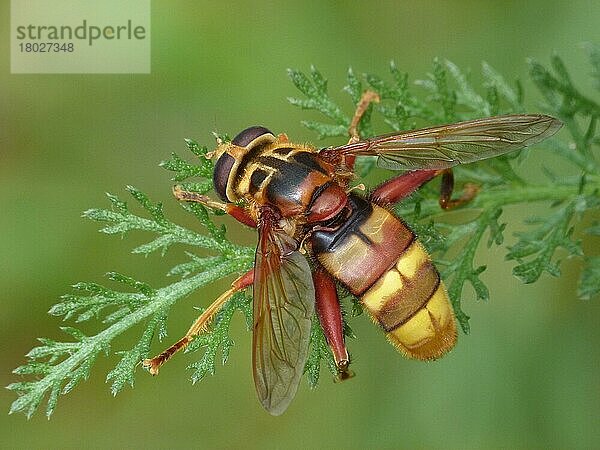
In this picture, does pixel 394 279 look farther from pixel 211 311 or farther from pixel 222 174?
pixel 222 174

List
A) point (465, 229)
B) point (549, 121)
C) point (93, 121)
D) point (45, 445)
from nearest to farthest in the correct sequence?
1. point (549, 121)
2. point (465, 229)
3. point (45, 445)
4. point (93, 121)

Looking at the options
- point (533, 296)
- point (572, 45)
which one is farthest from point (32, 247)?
point (572, 45)

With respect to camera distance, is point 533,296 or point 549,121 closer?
point 549,121

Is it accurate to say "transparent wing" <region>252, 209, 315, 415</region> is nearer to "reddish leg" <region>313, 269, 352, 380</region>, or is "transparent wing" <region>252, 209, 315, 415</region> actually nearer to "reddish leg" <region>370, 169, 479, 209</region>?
"reddish leg" <region>313, 269, 352, 380</region>

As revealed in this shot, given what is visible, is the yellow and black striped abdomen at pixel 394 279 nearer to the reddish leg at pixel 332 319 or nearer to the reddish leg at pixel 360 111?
the reddish leg at pixel 332 319

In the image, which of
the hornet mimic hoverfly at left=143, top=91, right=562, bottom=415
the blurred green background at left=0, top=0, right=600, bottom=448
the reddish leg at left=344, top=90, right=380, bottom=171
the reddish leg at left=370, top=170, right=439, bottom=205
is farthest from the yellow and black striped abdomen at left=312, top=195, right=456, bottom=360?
the blurred green background at left=0, top=0, right=600, bottom=448

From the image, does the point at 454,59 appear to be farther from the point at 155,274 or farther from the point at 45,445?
the point at 45,445
